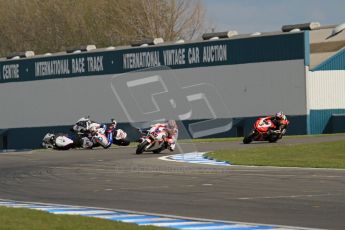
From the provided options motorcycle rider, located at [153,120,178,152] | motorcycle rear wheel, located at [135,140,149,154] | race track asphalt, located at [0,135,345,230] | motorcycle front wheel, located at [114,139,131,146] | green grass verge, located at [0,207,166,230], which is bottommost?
motorcycle front wheel, located at [114,139,131,146]

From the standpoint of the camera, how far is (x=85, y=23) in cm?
9656

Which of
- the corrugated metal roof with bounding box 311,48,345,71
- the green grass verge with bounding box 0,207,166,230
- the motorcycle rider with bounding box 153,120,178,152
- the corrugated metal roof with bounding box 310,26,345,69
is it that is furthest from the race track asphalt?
the corrugated metal roof with bounding box 310,26,345,69

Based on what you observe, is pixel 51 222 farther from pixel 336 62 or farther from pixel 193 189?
pixel 336 62

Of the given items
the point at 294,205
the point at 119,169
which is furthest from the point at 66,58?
the point at 294,205

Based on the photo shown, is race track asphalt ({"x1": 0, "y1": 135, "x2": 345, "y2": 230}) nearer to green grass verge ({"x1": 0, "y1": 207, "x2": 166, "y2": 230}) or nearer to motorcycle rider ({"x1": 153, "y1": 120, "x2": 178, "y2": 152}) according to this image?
green grass verge ({"x1": 0, "y1": 207, "x2": 166, "y2": 230})

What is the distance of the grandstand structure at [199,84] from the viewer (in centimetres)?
5378

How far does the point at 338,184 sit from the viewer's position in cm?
2120

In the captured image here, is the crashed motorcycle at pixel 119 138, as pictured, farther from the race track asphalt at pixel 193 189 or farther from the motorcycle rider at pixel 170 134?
the race track asphalt at pixel 193 189

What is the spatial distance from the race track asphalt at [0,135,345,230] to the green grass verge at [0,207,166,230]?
220cm

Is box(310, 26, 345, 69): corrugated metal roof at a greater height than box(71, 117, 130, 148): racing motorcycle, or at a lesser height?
greater

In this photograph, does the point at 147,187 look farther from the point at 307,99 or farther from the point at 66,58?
the point at 66,58

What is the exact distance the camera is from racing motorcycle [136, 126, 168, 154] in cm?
3725

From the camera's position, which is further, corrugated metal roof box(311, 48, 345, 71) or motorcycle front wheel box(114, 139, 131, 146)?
corrugated metal roof box(311, 48, 345, 71)

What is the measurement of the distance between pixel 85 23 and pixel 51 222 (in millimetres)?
83643
